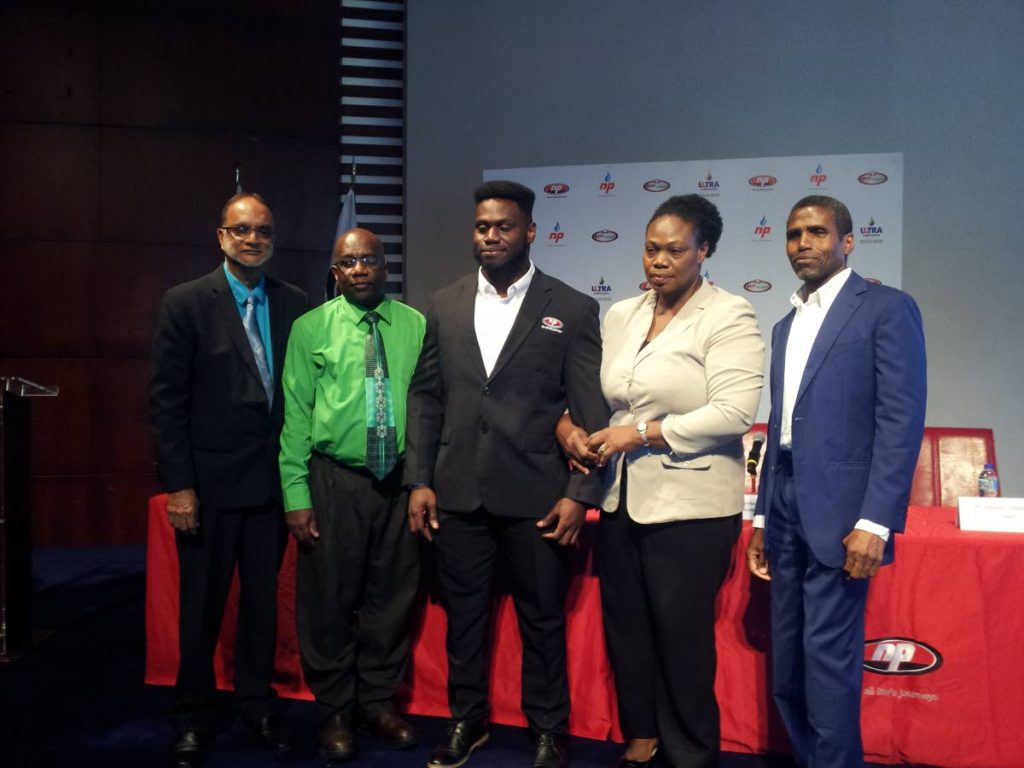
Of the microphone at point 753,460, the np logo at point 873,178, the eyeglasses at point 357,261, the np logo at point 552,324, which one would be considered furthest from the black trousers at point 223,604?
the np logo at point 873,178

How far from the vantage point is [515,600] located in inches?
96.3

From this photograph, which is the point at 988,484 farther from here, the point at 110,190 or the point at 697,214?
the point at 110,190

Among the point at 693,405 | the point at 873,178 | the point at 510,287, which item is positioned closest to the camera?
the point at 693,405

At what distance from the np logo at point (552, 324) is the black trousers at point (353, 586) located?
0.66 metres

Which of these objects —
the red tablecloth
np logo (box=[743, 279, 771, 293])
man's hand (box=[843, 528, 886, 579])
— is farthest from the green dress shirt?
np logo (box=[743, 279, 771, 293])

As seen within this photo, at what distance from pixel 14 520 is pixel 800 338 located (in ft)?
10.6

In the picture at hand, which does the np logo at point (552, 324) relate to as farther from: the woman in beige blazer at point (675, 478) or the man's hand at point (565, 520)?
the man's hand at point (565, 520)

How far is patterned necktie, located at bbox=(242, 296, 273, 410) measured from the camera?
2571 mm

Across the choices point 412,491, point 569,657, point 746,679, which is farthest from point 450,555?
point 746,679

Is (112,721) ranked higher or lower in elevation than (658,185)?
lower

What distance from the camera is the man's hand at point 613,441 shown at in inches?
85.1

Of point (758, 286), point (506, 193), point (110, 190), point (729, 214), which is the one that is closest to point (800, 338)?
point (506, 193)

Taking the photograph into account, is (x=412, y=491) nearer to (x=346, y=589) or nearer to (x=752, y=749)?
(x=346, y=589)

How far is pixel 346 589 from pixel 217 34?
466cm
